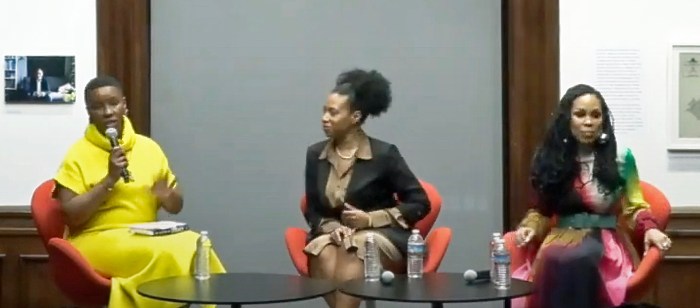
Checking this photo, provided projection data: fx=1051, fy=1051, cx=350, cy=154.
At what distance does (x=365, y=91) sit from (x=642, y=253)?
1.41 m

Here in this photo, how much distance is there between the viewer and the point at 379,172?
4.62m

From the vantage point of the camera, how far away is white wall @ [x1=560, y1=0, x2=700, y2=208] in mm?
5527

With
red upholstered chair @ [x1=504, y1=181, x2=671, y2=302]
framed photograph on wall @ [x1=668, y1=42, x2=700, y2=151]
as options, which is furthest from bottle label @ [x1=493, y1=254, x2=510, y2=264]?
framed photograph on wall @ [x1=668, y1=42, x2=700, y2=151]

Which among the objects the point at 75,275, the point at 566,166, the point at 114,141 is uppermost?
the point at 114,141

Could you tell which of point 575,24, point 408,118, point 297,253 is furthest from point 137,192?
point 575,24

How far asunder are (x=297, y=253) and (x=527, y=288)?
125 cm

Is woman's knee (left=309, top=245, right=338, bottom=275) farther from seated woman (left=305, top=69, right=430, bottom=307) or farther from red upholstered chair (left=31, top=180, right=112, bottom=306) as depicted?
red upholstered chair (left=31, top=180, right=112, bottom=306)

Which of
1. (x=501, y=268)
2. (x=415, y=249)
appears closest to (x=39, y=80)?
(x=415, y=249)

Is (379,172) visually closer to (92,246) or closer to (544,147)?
(544,147)

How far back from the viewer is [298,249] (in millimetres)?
4832

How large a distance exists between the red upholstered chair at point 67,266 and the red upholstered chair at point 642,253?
1.76m

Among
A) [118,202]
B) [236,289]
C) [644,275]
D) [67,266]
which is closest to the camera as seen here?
[236,289]

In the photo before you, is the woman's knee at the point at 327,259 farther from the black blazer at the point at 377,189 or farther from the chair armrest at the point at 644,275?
the chair armrest at the point at 644,275

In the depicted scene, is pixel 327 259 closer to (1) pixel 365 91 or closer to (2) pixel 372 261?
(2) pixel 372 261
